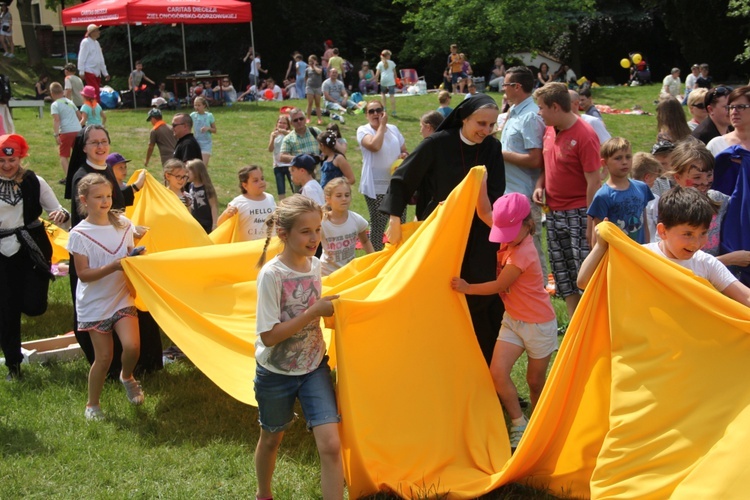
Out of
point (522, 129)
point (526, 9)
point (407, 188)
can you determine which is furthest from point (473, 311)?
point (526, 9)

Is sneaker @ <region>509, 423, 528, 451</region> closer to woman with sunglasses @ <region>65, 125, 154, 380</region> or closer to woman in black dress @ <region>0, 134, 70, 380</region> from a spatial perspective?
woman with sunglasses @ <region>65, 125, 154, 380</region>

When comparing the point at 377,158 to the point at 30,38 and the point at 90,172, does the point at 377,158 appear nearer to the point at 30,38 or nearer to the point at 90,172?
the point at 90,172

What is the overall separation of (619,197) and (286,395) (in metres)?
3.21

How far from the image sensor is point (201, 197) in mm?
9352

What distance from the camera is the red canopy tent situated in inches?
960

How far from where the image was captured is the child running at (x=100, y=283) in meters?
6.13

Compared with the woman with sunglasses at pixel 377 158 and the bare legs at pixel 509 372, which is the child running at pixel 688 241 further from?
the woman with sunglasses at pixel 377 158

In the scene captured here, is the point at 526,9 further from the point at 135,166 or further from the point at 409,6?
the point at 135,166

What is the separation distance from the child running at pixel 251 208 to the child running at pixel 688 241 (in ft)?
13.2

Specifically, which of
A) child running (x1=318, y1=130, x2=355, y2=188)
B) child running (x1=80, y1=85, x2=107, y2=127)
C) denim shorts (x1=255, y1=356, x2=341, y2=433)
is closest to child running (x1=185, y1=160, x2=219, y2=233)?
child running (x1=318, y1=130, x2=355, y2=188)

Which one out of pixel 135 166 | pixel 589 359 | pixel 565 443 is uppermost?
pixel 589 359

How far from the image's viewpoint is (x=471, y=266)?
19.3 ft

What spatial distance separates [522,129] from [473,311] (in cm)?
256

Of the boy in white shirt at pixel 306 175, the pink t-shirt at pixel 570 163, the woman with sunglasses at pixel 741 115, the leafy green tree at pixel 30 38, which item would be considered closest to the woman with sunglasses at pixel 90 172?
the boy in white shirt at pixel 306 175
